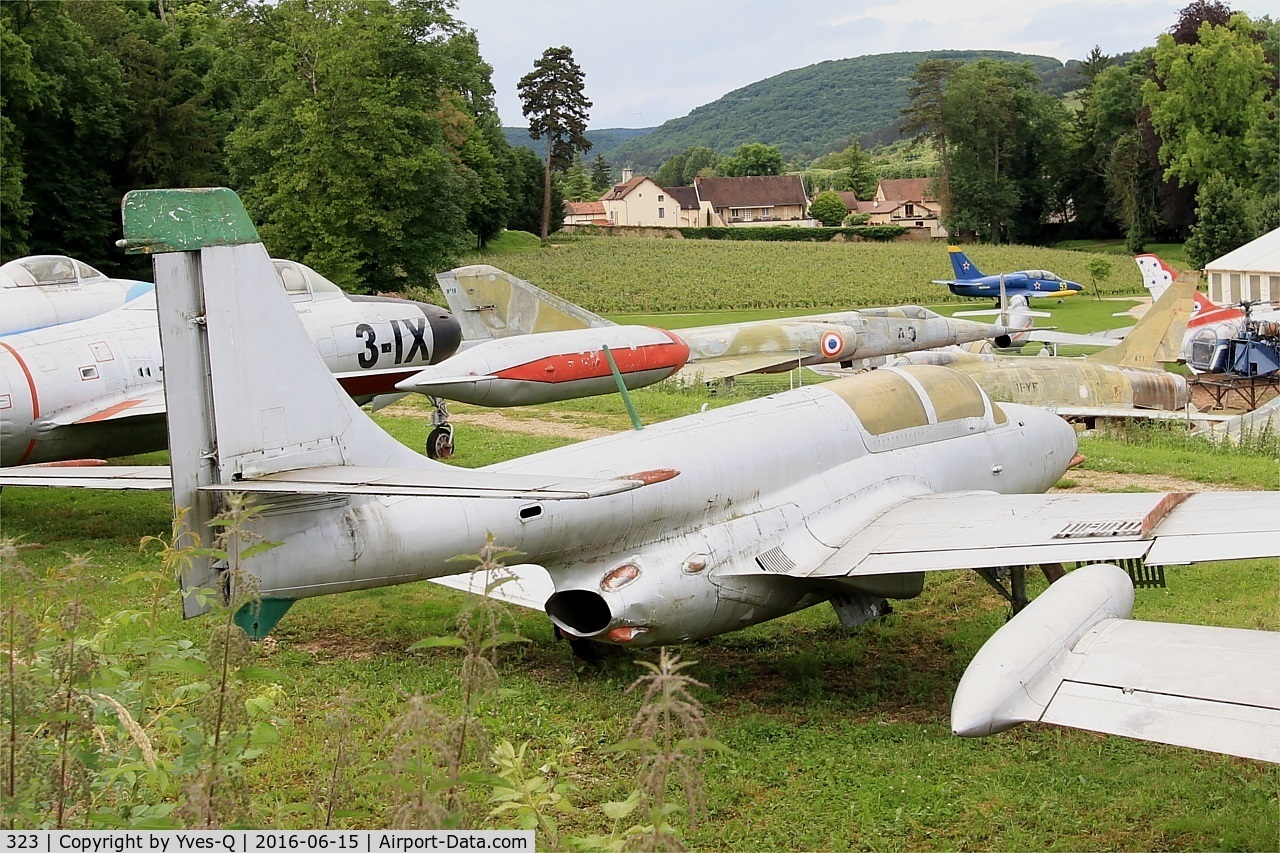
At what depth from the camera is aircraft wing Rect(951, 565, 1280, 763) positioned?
192 inches

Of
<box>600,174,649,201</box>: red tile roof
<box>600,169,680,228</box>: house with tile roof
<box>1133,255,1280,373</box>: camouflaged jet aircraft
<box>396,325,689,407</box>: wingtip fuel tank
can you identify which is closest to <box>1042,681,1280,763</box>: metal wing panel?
<box>396,325,689,407</box>: wingtip fuel tank

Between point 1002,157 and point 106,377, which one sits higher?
point 1002,157

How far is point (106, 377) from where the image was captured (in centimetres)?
1162

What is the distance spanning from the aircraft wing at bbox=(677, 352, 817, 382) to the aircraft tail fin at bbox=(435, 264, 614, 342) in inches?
242

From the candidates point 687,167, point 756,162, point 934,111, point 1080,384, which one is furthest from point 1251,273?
point 687,167

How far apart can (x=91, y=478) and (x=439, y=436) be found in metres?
9.34

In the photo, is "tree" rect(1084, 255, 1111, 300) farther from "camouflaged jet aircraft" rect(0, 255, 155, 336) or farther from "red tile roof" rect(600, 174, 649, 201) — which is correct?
"red tile roof" rect(600, 174, 649, 201)

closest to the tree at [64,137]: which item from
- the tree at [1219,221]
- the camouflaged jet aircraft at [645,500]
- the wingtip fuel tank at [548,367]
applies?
the wingtip fuel tank at [548,367]

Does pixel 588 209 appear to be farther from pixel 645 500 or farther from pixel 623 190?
pixel 645 500

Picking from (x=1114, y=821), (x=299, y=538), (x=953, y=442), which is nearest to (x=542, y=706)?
(x=299, y=538)

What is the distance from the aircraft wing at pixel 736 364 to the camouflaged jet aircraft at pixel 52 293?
12.3 meters

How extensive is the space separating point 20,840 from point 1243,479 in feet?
47.3

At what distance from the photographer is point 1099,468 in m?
14.9

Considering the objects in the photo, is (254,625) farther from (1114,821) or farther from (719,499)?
(1114,821)
